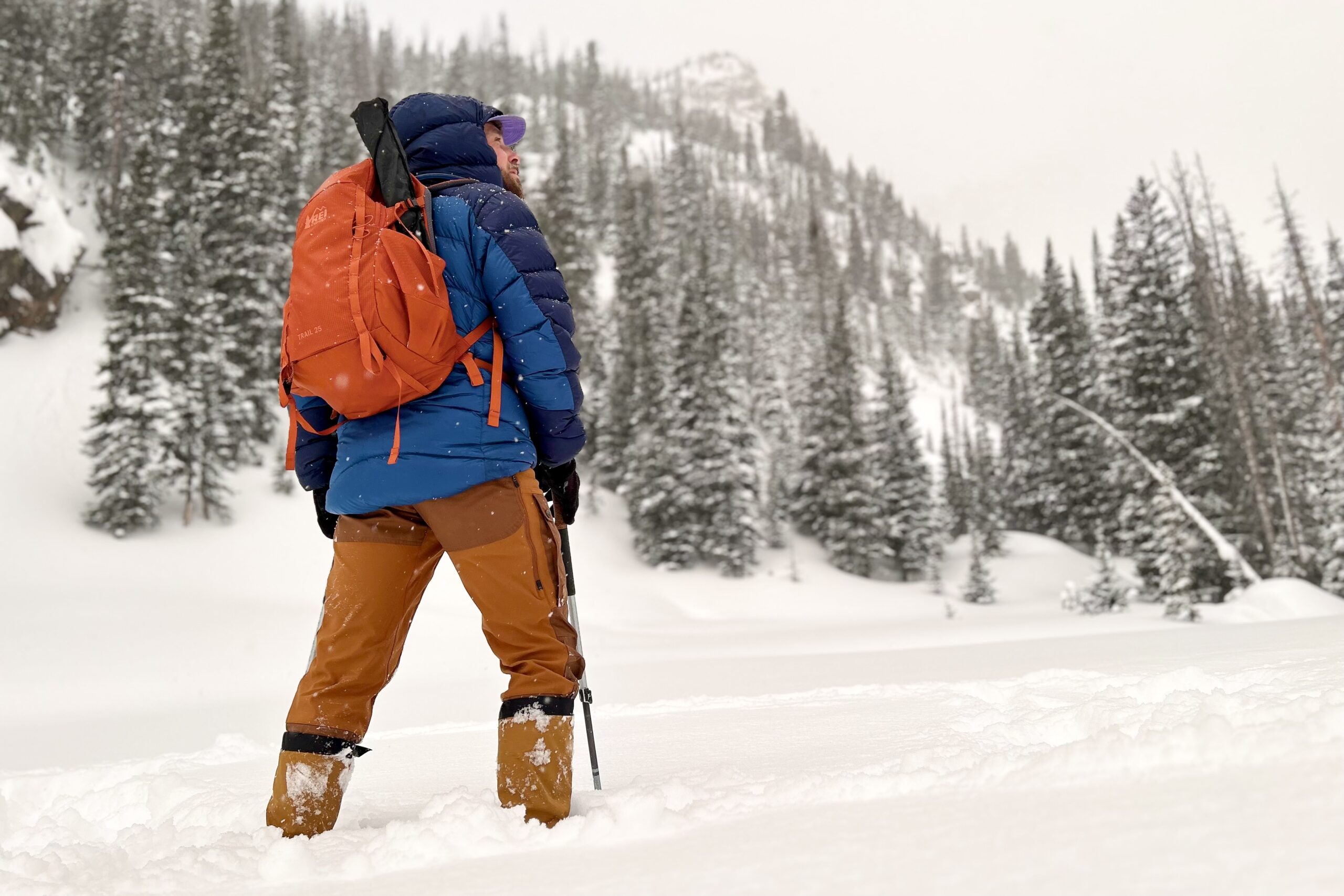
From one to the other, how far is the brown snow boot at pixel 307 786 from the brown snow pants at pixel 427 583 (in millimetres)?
37

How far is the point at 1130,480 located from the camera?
24.4 m

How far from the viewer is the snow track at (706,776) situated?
1330 millimetres

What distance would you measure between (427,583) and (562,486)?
0.52 meters

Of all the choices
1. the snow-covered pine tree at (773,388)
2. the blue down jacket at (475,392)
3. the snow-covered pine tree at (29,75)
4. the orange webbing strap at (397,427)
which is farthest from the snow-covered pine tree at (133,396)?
the orange webbing strap at (397,427)

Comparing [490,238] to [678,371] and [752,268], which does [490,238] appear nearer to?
[678,371]

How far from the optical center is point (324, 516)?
2486 mm

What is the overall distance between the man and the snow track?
199 mm

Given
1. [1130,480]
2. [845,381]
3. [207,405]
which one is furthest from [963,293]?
[207,405]

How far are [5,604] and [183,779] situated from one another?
638 inches

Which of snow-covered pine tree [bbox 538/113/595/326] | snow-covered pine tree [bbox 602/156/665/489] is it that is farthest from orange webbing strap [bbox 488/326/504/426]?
snow-covered pine tree [bbox 538/113/595/326]

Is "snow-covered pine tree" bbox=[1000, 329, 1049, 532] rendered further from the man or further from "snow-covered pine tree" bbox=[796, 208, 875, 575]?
the man

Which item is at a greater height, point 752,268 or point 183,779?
point 752,268

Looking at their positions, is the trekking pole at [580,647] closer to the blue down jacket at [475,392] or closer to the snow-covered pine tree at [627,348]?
the blue down jacket at [475,392]

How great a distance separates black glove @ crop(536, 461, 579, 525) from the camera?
2438 millimetres
